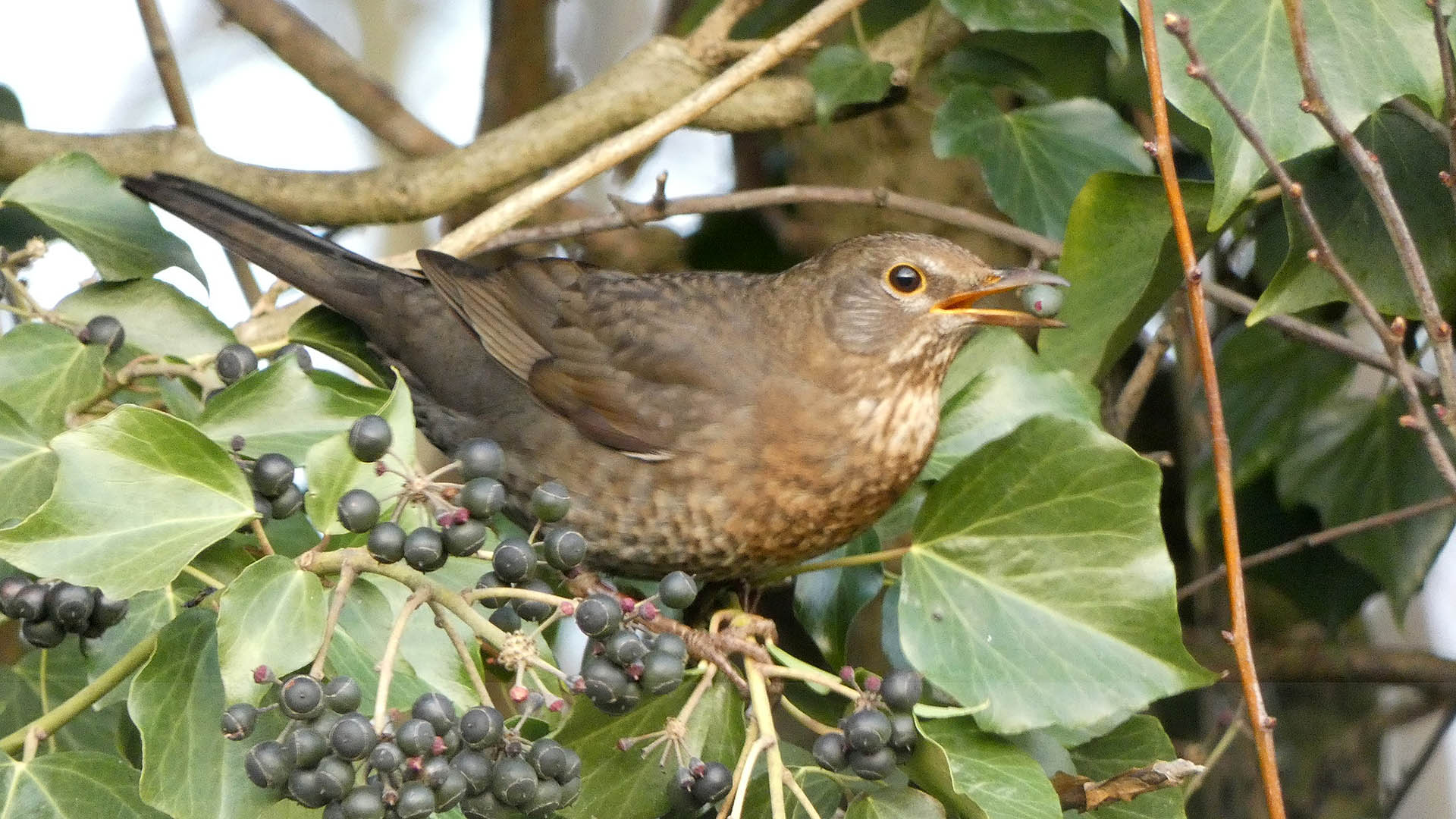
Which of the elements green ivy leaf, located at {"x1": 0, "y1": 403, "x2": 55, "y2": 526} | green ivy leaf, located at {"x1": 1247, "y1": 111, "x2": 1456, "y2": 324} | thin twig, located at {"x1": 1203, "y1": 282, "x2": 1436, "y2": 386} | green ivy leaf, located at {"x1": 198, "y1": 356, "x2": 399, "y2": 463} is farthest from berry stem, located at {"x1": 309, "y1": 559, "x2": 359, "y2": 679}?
thin twig, located at {"x1": 1203, "y1": 282, "x2": 1436, "y2": 386}

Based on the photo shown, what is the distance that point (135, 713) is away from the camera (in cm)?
159

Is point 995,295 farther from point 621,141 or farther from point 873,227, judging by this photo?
point 621,141

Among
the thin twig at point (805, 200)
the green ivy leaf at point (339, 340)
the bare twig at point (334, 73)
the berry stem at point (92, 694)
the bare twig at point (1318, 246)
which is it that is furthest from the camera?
the bare twig at point (334, 73)

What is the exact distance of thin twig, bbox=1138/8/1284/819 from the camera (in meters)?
1.76

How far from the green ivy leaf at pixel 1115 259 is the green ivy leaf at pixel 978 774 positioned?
69 cm

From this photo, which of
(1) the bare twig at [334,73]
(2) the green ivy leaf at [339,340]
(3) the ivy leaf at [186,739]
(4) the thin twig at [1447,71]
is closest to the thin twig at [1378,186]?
(4) the thin twig at [1447,71]

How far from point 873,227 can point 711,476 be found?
1419 millimetres

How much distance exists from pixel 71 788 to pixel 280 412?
0.50m

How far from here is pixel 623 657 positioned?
5.39 feet

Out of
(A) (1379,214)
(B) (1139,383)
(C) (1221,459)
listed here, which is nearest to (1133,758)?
(C) (1221,459)

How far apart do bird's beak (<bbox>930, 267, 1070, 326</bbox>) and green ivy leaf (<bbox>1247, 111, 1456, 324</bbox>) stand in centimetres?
33

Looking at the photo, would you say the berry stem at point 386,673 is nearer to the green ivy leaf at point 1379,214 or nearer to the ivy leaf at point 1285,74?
the ivy leaf at point 1285,74

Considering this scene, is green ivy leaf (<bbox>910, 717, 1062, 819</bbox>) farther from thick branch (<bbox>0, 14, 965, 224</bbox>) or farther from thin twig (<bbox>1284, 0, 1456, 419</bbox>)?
thick branch (<bbox>0, 14, 965, 224</bbox>)

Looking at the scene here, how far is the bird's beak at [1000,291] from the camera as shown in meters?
2.30
